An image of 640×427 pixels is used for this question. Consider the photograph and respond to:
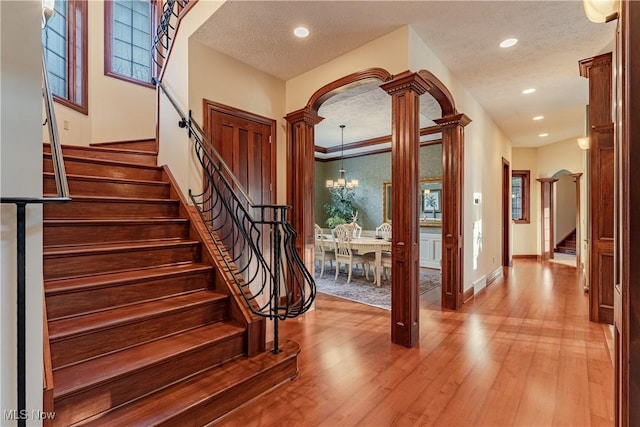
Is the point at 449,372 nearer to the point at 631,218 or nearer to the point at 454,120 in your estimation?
the point at 631,218

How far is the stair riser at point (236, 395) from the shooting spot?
1708 millimetres

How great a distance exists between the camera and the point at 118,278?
7.10 ft

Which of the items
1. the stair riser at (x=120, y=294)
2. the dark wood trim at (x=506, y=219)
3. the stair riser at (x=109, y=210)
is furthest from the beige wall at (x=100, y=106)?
the dark wood trim at (x=506, y=219)

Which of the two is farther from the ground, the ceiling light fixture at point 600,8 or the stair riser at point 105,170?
the ceiling light fixture at point 600,8

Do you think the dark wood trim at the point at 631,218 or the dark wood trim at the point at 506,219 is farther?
the dark wood trim at the point at 506,219

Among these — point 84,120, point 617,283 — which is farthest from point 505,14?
point 84,120

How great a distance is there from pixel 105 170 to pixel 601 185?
4944mm

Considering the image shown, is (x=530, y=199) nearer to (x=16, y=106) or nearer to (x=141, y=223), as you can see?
(x=141, y=223)

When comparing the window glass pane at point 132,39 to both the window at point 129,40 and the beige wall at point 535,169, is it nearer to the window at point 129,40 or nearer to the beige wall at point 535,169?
the window at point 129,40

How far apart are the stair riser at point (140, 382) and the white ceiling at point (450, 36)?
8.82ft

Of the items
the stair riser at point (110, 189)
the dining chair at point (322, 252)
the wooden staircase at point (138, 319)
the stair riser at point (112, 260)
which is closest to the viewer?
the wooden staircase at point (138, 319)

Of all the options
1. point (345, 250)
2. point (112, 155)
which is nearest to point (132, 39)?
point (112, 155)

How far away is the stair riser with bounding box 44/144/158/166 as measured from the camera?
3.31 metres

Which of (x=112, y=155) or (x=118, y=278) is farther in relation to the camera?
(x=112, y=155)
